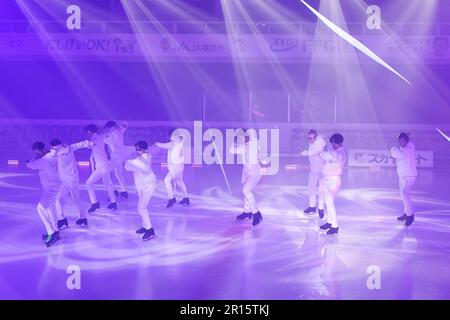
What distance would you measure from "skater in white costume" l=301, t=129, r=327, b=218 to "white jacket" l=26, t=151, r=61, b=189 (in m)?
4.06

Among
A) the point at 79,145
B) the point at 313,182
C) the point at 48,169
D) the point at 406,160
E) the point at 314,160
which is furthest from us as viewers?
the point at 313,182

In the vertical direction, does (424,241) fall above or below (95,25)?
below

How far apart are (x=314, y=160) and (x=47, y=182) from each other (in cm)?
488

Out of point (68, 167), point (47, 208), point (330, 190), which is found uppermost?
point (68, 167)

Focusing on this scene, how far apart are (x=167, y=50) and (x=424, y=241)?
1613 cm

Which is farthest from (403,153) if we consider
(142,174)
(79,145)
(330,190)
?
(79,145)

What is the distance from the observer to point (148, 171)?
23.9ft

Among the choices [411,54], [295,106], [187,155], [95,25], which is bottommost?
[187,155]

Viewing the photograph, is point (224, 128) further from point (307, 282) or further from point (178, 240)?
point (307, 282)

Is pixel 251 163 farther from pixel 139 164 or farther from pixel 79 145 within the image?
pixel 79 145

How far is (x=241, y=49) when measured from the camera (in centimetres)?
2138

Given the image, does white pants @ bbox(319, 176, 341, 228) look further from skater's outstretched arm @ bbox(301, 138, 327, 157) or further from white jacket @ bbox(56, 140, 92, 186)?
white jacket @ bbox(56, 140, 92, 186)

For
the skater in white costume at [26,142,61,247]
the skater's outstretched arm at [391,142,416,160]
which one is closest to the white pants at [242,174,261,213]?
the skater's outstretched arm at [391,142,416,160]
